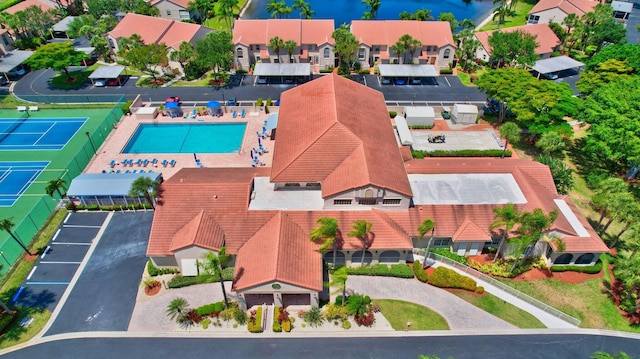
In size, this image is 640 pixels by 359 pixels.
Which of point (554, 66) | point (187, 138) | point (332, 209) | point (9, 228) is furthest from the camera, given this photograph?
point (554, 66)

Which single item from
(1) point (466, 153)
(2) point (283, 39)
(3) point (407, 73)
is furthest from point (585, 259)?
(2) point (283, 39)

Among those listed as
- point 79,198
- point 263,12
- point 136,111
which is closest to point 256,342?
point 79,198

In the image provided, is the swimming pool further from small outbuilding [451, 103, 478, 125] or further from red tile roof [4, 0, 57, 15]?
red tile roof [4, 0, 57, 15]

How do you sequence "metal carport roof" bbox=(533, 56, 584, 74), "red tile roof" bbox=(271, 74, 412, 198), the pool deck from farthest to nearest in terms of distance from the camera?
"metal carport roof" bbox=(533, 56, 584, 74) < the pool deck < "red tile roof" bbox=(271, 74, 412, 198)

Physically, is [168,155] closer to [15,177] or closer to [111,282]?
[15,177]

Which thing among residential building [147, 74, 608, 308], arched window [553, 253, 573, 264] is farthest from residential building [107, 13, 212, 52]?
arched window [553, 253, 573, 264]
